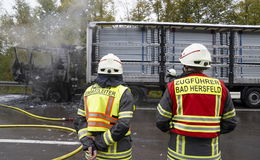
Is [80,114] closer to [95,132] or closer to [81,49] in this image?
[95,132]

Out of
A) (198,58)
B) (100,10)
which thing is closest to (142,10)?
(100,10)

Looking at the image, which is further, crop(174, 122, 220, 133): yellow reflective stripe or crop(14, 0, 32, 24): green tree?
crop(14, 0, 32, 24): green tree

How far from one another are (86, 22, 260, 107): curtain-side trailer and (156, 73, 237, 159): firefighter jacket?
6.90 meters

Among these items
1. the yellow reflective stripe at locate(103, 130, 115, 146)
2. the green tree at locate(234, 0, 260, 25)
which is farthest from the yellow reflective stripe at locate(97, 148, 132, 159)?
the green tree at locate(234, 0, 260, 25)

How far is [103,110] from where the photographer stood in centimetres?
203

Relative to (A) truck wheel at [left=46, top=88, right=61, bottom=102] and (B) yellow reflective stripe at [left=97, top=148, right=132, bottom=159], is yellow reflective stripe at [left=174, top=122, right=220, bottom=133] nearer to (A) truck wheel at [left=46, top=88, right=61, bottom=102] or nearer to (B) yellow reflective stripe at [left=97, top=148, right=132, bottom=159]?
(B) yellow reflective stripe at [left=97, top=148, right=132, bottom=159]

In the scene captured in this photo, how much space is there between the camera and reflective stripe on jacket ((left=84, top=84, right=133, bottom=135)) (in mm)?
2016

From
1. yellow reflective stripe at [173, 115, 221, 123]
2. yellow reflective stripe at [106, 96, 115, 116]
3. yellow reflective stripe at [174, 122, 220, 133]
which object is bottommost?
yellow reflective stripe at [174, 122, 220, 133]

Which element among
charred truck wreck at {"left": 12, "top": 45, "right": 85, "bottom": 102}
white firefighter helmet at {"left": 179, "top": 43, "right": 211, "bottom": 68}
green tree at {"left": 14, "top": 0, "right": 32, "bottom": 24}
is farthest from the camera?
green tree at {"left": 14, "top": 0, "right": 32, "bottom": 24}

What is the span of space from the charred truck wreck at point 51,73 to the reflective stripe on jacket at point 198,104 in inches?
312

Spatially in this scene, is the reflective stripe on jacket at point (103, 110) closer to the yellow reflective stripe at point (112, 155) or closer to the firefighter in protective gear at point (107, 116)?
the firefighter in protective gear at point (107, 116)

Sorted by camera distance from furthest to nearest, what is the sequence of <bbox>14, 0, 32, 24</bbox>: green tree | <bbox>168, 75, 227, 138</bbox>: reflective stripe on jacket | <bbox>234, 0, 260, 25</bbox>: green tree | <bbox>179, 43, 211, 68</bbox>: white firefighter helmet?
<bbox>234, 0, 260, 25</bbox>: green tree < <bbox>14, 0, 32, 24</bbox>: green tree < <bbox>179, 43, 211, 68</bbox>: white firefighter helmet < <bbox>168, 75, 227, 138</bbox>: reflective stripe on jacket

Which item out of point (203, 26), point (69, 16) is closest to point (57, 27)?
point (69, 16)

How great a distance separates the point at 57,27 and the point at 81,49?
313 cm
